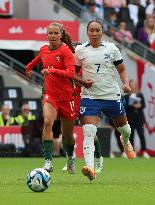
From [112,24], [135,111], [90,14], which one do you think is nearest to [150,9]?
[112,24]

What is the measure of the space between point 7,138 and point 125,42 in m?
7.39

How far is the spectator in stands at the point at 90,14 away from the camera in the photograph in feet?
109

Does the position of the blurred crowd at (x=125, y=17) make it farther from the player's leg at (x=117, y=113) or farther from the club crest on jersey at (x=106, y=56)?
the club crest on jersey at (x=106, y=56)

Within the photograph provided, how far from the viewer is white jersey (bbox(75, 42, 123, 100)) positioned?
1648 cm

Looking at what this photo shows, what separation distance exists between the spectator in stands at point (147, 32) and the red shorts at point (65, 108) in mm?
16273

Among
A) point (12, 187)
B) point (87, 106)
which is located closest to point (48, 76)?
point (87, 106)

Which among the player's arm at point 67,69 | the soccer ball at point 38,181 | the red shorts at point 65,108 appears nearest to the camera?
the soccer ball at point 38,181

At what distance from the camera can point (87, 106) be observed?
16391mm

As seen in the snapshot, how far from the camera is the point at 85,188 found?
14.6 metres

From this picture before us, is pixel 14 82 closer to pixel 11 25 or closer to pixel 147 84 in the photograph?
pixel 11 25

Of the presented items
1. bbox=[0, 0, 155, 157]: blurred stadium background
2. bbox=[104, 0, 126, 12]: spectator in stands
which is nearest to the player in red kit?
bbox=[0, 0, 155, 157]: blurred stadium background

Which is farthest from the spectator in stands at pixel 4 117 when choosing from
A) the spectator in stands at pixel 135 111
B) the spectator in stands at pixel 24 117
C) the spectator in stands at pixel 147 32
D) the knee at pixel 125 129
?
the knee at pixel 125 129

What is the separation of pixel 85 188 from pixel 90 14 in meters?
18.9

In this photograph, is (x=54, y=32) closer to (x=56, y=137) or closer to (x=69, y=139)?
(x=69, y=139)
